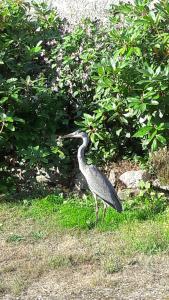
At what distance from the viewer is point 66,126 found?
9.43 metres

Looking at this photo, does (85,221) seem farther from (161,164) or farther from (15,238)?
(161,164)

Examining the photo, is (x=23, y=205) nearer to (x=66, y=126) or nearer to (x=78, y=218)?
(x=78, y=218)

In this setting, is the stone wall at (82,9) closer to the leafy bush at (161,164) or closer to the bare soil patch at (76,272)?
the leafy bush at (161,164)

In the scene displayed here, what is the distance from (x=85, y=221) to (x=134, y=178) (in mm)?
1148

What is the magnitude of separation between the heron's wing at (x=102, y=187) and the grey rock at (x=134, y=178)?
87cm

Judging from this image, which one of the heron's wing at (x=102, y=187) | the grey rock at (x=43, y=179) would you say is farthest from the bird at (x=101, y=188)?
the grey rock at (x=43, y=179)

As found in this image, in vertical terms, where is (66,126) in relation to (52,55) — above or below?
below

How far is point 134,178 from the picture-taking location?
8367 mm

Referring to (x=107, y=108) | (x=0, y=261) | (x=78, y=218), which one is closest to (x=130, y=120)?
(x=107, y=108)

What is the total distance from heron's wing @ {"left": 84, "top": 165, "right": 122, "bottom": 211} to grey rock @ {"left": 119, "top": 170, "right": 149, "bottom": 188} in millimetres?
871

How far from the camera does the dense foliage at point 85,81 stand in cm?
821

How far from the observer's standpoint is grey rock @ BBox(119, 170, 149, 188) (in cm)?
834

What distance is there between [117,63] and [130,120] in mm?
995

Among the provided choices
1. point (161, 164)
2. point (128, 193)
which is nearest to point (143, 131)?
point (161, 164)
